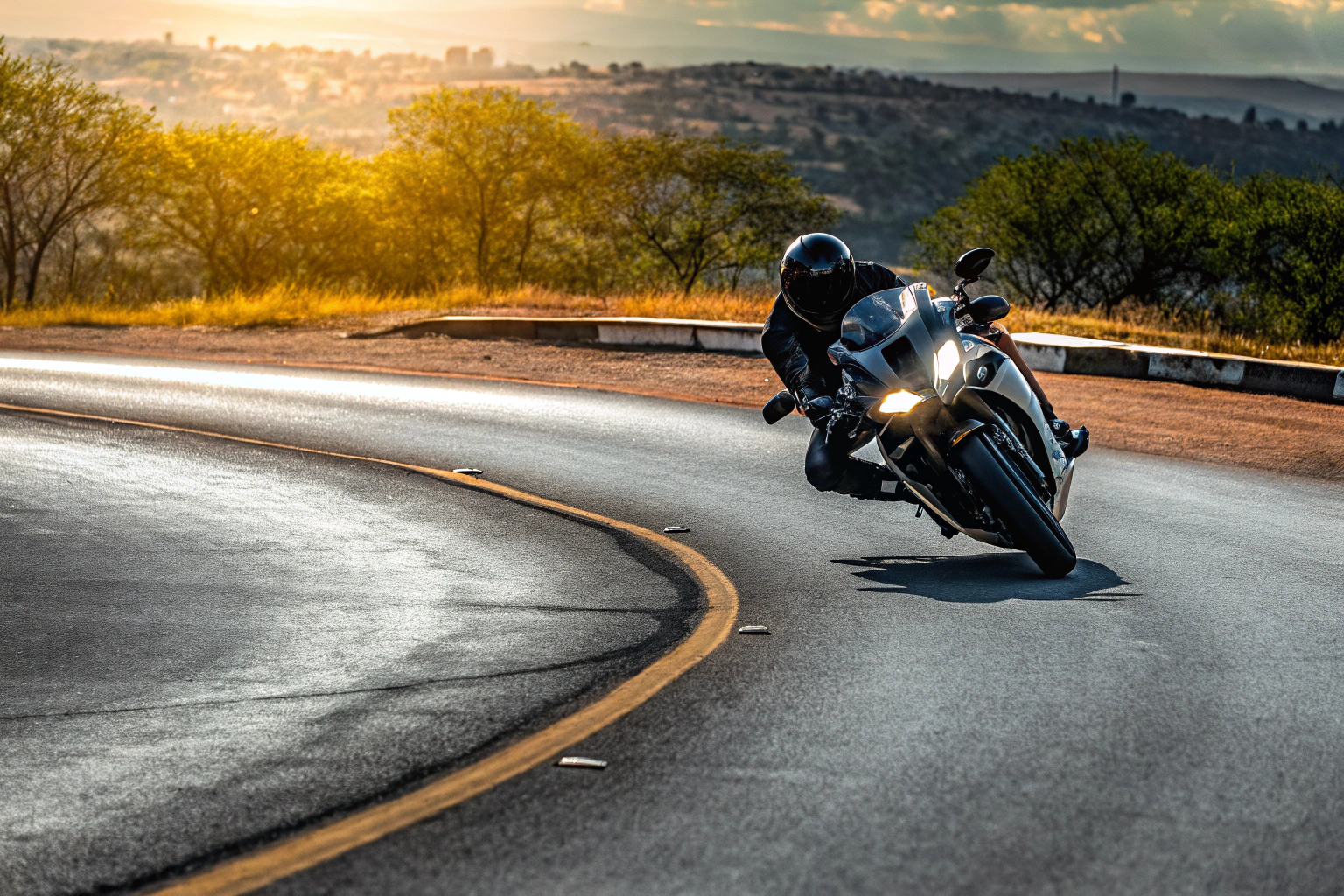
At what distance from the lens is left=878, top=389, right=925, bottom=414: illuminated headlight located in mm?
6906

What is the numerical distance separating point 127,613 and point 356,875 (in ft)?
11.2

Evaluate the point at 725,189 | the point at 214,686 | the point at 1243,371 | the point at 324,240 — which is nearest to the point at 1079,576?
the point at 214,686

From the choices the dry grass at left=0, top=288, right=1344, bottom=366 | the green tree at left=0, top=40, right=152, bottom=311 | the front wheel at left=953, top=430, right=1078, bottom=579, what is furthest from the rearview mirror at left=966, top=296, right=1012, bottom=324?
the green tree at left=0, top=40, right=152, bottom=311

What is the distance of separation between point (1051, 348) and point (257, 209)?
115 ft

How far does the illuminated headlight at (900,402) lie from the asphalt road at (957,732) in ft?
3.11

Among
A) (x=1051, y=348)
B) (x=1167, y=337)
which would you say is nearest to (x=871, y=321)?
(x=1051, y=348)

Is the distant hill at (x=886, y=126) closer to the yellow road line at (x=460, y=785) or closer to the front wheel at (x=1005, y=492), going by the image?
the front wheel at (x=1005, y=492)

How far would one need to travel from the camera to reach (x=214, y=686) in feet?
17.8

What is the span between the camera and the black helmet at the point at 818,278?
7.90 metres

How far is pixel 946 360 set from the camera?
696cm

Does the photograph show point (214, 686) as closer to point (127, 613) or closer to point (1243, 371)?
point (127, 613)

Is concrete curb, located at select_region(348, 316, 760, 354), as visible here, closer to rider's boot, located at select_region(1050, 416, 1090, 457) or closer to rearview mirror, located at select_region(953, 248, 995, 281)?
rider's boot, located at select_region(1050, 416, 1090, 457)

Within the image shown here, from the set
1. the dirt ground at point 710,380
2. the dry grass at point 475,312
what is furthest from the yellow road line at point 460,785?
the dry grass at point 475,312

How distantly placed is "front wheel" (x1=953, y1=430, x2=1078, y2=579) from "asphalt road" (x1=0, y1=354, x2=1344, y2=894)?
31cm
